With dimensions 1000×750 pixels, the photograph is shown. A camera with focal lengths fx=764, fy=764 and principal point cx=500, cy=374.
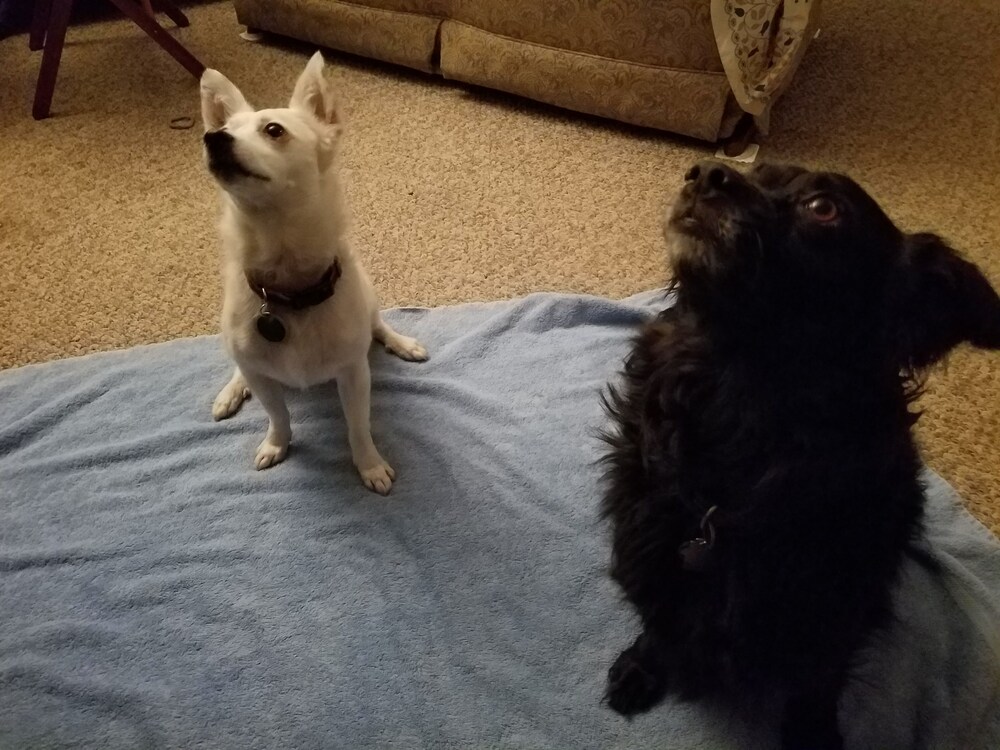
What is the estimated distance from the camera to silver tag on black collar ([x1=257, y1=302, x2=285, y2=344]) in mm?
1333

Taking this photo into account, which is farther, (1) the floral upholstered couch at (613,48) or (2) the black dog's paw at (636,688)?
(1) the floral upholstered couch at (613,48)

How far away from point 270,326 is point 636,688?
870 mm

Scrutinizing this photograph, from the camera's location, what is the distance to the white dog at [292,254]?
4.12ft

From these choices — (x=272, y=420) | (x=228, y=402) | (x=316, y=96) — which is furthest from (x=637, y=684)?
(x=316, y=96)

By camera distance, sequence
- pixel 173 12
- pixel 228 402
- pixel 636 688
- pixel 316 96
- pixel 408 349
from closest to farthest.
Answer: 1. pixel 636 688
2. pixel 316 96
3. pixel 228 402
4. pixel 408 349
5. pixel 173 12

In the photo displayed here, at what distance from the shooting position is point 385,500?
155 centimetres

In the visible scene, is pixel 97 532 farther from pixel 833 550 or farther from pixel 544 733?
pixel 833 550

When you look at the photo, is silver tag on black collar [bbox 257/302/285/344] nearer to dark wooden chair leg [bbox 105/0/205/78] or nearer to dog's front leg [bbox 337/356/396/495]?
dog's front leg [bbox 337/356/396/495]

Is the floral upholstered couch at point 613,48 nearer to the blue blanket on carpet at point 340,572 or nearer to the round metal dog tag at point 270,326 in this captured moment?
the blue blanket on carpet at point 340,572

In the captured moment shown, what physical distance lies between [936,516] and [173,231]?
212cm

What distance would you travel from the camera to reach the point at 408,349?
1.83 meters

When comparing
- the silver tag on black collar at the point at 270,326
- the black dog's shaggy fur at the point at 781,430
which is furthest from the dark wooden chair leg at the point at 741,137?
the silver tag on black collar at the point at 270,326

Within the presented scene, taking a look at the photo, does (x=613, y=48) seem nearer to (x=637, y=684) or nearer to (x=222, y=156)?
(x=222, y=156)

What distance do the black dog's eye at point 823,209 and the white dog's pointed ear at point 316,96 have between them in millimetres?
853
